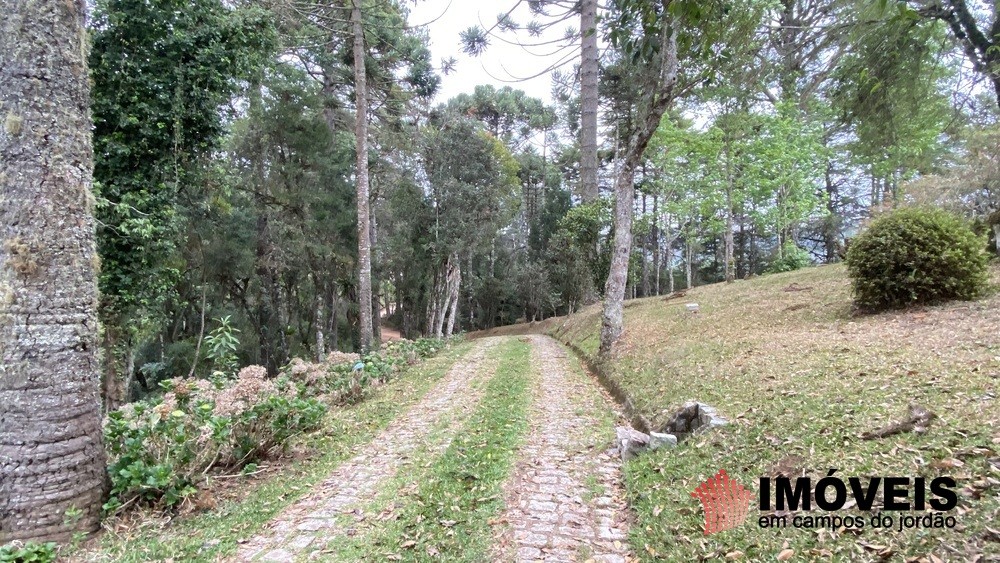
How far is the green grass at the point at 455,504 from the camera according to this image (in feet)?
8.86

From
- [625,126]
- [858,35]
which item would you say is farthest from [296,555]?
[625,126]

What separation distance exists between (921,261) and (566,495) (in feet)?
21.6

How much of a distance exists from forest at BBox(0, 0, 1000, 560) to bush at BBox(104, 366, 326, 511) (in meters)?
0.17

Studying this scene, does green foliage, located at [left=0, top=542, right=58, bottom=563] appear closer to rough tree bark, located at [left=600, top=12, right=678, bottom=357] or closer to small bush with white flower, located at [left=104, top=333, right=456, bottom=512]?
small bush with white flower, located at [left=104, top=333, right=456, bottom=512]

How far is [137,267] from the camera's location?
7836mm

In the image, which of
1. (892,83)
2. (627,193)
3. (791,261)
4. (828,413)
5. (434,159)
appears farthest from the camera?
(434,159)

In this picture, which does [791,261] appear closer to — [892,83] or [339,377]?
[892,83]

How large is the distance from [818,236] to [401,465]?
32485mm

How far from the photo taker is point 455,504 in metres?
3.28

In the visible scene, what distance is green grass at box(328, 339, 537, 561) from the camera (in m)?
2.70

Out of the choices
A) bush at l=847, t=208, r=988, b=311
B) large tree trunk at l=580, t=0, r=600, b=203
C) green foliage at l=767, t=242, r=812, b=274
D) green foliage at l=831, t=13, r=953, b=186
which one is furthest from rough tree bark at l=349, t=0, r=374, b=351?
green foliage at l=767, t=242, r=812, b=274
